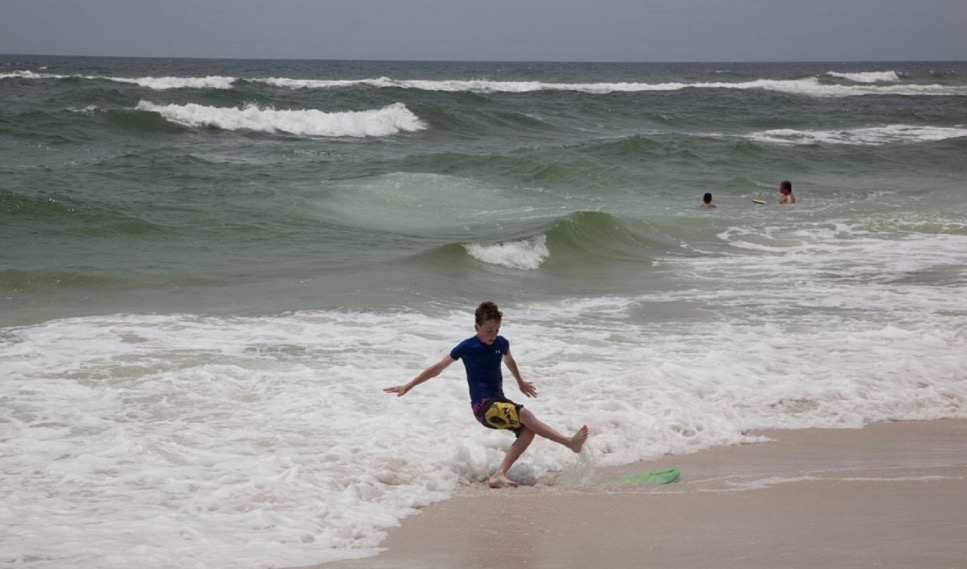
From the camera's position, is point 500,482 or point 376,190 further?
point 376,190

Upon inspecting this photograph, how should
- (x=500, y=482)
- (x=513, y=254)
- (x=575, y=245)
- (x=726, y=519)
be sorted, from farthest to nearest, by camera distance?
(x=575, y=245) < (x=513, y=254) < (x=500, y=482) < (x=726, y=519)

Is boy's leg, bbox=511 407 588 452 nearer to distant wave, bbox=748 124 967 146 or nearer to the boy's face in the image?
the boy's face

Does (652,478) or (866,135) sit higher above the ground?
(866,135)

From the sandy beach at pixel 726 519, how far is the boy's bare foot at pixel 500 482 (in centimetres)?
7

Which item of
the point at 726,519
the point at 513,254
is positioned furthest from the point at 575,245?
the point at 726,519

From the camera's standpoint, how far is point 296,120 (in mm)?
35250

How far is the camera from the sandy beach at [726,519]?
206 inches

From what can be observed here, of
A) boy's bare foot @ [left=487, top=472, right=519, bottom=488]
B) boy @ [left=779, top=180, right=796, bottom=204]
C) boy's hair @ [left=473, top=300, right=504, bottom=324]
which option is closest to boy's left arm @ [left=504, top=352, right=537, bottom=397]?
boy's hair @ [left=473, top=300, right=504, bottom=324]

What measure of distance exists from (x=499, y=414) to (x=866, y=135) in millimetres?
34676

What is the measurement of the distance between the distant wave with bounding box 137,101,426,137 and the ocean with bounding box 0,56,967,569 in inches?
241

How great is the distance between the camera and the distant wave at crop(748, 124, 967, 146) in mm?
35219

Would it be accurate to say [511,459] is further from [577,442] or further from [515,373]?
[515,373]

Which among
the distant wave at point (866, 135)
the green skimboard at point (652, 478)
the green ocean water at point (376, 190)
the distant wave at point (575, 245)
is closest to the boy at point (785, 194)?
the green ocean water at point (376, 190)

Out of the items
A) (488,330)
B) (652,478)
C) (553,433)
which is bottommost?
(652,478)
